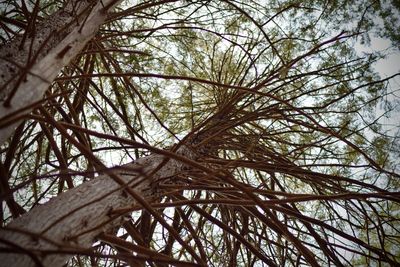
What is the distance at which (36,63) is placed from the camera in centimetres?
138

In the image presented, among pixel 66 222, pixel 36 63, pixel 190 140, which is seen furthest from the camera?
pixel 190 140

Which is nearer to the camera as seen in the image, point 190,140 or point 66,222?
point 66,222

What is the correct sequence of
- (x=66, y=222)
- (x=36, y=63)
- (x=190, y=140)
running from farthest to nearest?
1. (x=190, y=140)
2. (x=36, y=63)
3. (x=66, y=222)

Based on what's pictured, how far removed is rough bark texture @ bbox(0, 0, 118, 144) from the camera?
1.02 metres

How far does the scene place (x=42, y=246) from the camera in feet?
3.35

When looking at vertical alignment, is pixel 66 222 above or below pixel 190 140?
below

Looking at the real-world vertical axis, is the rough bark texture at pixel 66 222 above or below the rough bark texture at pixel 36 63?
below

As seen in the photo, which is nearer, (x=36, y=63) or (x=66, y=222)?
(x=66, y=222)

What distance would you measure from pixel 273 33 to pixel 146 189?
288cm

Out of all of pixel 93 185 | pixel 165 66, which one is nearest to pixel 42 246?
pixel 93 185

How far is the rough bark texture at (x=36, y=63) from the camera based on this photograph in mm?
1019

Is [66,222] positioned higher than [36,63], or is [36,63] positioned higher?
[36,63]

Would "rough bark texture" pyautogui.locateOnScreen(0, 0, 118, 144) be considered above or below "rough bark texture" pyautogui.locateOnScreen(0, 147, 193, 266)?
above

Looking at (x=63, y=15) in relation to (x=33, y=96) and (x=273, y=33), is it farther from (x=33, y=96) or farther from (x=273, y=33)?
(x=273, y=33)
